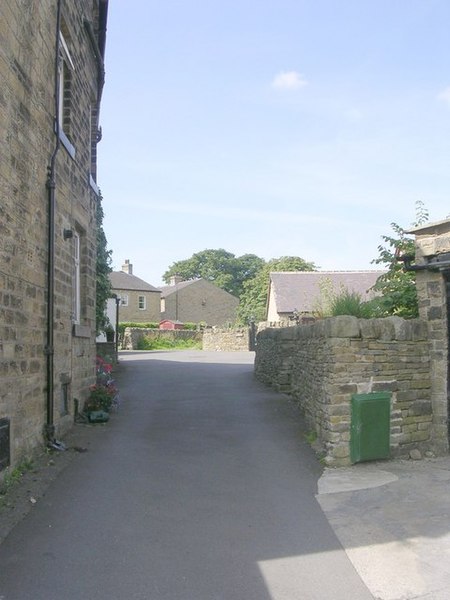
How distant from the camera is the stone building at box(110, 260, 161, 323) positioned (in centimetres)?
6313

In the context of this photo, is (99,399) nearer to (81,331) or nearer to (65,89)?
(81,331)

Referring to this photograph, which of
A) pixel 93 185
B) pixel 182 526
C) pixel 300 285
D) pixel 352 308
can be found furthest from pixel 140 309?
pixel 182 526

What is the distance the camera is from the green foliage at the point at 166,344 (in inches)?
1736

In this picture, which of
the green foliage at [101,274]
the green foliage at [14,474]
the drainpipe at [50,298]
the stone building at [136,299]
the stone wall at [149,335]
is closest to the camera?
the green foliage at [14,474]

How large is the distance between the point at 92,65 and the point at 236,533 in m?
9.43

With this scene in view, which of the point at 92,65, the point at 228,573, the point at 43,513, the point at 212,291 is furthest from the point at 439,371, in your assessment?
the point at 212,291

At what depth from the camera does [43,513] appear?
18.4 feet

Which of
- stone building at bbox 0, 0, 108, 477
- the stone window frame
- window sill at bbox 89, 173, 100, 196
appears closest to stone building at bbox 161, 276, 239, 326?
window sill at bbox 89, 173, 100, 196

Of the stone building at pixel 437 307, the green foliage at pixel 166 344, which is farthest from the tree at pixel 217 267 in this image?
the stone building at pixel 437 307

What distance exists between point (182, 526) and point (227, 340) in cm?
3392

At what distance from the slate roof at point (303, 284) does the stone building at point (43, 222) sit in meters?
31.3

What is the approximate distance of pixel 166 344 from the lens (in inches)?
1800

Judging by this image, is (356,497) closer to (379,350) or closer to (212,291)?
(379,350)

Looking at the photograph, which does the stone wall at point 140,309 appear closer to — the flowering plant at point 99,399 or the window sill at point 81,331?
the flowering plant at point 99,399
